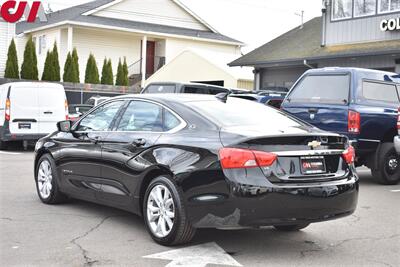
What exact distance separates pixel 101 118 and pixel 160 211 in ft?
6.29

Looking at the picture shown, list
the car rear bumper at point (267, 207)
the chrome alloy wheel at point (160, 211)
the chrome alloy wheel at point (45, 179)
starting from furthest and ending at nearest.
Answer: the chrome alloy wheel at point (45, 179), the chrome alloy wheel at point (160, 211), the car rear bumper at point (267, 207)

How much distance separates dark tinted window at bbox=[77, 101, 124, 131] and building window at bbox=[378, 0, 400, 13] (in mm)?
14411

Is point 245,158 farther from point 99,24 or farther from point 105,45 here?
point 105,45

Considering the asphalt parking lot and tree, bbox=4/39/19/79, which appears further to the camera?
tree, bbox=4/39/19/79

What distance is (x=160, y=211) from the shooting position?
5.79 m

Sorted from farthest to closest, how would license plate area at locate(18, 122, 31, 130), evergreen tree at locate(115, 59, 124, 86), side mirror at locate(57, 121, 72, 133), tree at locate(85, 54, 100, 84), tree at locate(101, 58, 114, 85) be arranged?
evergreen tree at locate(115, 59, 124, 86) → tree at locate(101, 58, 114, 85) → tree at locate(85, 54, 100, 84) → license plate area at locate(18, 122, 31, 130) → side mirror at locate(57, 121, 72, 133)

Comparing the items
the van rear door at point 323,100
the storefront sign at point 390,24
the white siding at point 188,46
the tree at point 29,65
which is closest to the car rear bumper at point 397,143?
the van rear door at point 323,100

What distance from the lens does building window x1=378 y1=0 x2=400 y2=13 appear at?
19.0 meters

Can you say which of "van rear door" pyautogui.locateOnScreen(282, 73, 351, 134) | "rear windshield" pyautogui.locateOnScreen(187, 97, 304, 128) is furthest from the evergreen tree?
"rear windshield" pyautogui.locateOnScreen(187, 97, 304, 128)

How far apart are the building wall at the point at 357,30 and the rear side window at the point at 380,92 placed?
8908 millimetres

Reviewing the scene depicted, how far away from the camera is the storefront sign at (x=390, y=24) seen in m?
18.6

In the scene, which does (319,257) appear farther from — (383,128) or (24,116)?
(24,116)

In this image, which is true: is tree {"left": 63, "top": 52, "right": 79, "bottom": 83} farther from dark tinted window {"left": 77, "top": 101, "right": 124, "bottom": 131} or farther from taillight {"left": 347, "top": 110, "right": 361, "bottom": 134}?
dark tinted window {"left": 77, "top": 101, "right": 124, "bottom": 131}

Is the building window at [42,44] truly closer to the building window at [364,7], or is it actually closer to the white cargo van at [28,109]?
the white cargo van at [28,109]
